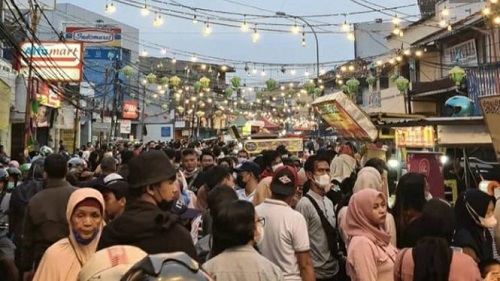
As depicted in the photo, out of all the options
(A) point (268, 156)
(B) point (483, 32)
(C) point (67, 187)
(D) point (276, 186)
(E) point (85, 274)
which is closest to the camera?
(E) point (85, 274)

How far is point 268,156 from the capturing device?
358 inches

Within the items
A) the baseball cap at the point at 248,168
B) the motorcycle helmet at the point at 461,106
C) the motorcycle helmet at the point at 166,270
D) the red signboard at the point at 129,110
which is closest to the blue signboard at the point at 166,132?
the red signboard at the point at 129,110

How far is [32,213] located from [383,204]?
3143mm

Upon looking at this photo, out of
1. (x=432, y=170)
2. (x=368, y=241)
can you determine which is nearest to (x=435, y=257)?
(x=368, y=241)

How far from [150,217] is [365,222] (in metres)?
1.94

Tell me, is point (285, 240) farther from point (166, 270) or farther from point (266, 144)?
point (266, 144)

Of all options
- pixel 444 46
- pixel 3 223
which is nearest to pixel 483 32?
pixel 444 46

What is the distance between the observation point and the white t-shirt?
4.31 meters

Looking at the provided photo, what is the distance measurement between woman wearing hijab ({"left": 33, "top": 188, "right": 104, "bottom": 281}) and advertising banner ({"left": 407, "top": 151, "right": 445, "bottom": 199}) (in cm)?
609

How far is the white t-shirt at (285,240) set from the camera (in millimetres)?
4309

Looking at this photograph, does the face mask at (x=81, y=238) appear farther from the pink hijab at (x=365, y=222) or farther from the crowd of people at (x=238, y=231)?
the pink hijab at (x=365, y=222)

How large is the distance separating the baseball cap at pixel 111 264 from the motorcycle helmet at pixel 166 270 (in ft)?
0.75

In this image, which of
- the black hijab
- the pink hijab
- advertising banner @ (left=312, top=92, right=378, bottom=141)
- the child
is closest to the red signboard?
advertising banner @ (left=312, top=92, right=378, bottom=141)

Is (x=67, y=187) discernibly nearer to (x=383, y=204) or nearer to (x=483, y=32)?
(x=383, y=204)
